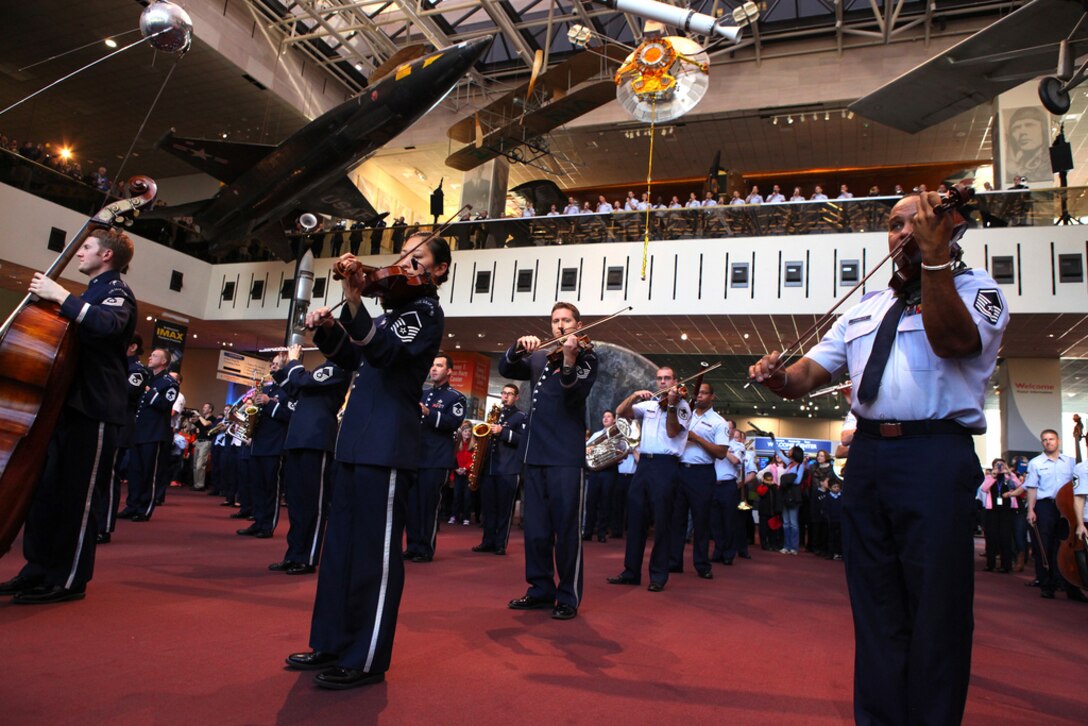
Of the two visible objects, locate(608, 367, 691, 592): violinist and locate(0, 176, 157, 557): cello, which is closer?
locate(0, 176, 157, 557): cello

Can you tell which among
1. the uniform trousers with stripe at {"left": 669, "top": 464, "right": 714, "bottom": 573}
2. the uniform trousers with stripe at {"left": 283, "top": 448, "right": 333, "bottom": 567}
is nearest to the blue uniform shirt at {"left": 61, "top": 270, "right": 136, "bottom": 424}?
the uniform trousers with stripe at {"left": 283, "top": 448, "right": 333, "bottom": 567}

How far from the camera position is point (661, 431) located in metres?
5.77

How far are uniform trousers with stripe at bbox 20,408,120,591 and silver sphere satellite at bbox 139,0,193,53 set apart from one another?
169 inches

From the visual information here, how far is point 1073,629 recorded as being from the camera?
5246 millimetres

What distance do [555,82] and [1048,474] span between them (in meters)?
14.0

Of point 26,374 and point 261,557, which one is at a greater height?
point 26,374

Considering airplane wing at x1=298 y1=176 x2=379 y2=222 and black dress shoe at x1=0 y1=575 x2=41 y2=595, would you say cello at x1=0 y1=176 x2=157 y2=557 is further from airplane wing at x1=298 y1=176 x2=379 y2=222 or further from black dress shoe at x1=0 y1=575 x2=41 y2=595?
airplane wing at x1=298 y1=176 x2=379 y2=222

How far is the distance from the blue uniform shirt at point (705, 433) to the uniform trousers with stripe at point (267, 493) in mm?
4007

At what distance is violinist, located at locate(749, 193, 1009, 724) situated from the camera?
1.70 meters

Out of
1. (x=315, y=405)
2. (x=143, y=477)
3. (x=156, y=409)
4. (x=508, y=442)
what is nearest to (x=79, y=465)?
(x=315, y=405)

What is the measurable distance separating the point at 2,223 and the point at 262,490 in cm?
1197

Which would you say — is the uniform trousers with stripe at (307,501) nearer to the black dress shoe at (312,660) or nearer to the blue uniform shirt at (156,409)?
the black dress shoe at (312,660)

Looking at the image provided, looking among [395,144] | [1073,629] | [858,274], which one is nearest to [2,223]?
[395,144]

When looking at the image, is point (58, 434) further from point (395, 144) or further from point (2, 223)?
point (395, 144)
